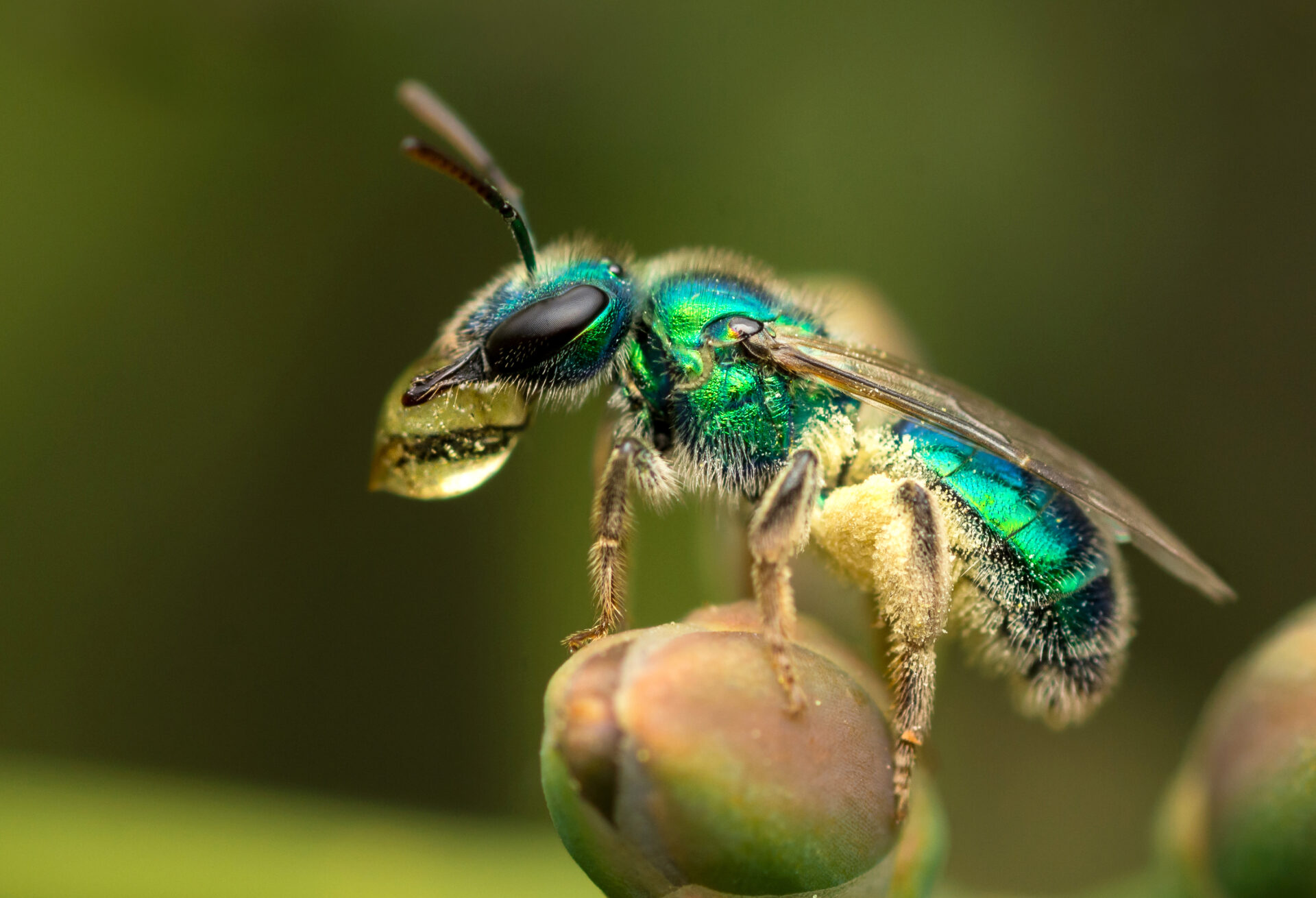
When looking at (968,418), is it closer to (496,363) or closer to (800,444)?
(800,444)

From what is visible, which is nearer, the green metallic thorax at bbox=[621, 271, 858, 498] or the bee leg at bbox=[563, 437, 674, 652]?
the bee leg at bbox=[563, 437, 674, 652]

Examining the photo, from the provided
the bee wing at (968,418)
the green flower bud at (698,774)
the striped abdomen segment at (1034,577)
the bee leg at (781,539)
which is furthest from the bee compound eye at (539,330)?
the green flower bud at (698,774)

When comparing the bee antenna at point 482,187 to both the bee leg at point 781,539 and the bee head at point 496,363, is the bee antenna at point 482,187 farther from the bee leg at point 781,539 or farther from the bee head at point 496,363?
the bee leg at point 781,539

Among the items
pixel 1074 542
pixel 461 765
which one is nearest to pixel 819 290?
pixel 1074 542

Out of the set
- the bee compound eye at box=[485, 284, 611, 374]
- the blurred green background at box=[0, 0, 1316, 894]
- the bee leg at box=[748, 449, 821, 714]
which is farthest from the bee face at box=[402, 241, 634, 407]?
the blurred green background at box=[0, 0, 1316, 894]

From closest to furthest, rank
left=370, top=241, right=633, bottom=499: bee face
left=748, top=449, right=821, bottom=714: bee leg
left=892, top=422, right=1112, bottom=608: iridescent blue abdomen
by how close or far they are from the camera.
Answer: left=748, top=449, right=821, bottom=714: bee leg, left=370, top=241, right=633, bottom=499: bee face, left=892, top=422, right=1112, bottom=608: iridescent blue abdomen

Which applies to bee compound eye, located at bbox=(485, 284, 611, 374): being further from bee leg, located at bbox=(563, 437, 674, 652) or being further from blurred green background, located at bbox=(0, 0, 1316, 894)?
blurred green background, located at bbox=(0, 0, 1316, 894)
